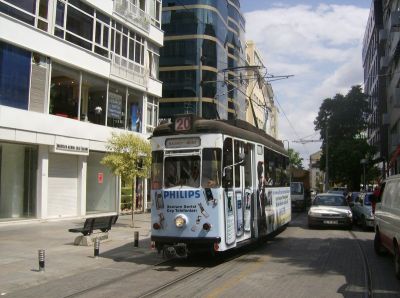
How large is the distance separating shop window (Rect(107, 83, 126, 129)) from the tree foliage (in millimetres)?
6441

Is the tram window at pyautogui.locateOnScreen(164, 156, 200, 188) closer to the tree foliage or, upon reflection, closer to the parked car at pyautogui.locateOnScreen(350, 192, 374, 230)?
the tree foliage

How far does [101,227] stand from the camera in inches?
642

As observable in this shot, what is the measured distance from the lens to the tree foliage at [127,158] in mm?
21047

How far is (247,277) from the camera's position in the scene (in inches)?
396

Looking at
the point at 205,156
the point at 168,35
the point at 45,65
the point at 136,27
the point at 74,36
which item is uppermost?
the point at 168,35

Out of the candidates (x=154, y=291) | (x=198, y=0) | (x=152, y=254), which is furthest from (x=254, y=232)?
(x=198, y=0)

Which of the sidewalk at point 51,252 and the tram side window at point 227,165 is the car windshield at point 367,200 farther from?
the tram side window at point 227,165

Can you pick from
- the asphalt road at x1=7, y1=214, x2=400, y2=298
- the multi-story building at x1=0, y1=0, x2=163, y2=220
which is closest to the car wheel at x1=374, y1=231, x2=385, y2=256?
the asphalt road at x1=7, y1=214, x2=400, y2=298

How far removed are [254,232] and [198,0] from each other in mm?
51515

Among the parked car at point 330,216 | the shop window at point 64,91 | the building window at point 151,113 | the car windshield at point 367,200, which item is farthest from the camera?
the building window at point 151,113

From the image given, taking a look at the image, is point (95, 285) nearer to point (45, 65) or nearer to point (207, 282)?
point (207, 282)

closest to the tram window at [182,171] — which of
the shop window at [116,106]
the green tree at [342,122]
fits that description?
the shop window at [116,106]

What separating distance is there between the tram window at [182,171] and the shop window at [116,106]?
16587 millimetres

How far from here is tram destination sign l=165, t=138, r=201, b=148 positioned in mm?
11712
